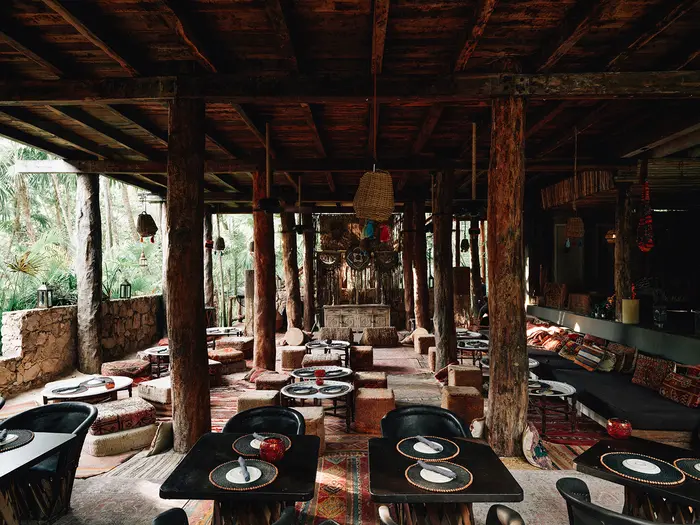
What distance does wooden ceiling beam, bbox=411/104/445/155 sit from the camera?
5809mm

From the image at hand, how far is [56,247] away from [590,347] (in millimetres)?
17659

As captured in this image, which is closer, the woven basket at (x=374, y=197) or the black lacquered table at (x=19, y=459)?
the black lacquered table at (x=19, y=459)

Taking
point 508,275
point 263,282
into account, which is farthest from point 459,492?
point 263,282

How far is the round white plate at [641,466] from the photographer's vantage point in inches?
106

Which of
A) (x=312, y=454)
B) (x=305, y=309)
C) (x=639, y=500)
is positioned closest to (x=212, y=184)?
(x=305, y=309)

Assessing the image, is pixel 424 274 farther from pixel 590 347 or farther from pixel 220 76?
pixel 220 76

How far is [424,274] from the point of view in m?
11.5

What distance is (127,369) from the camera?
26.4 feet

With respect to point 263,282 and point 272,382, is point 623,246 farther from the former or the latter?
point 272,382

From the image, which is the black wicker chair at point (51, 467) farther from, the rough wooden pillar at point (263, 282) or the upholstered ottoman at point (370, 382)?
the rough wooden pillar at point (263, 282)

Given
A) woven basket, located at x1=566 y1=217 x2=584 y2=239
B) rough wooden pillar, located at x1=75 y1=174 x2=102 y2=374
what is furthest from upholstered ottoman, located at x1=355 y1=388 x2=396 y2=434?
rough wooden pillar, located at x1=75 y1=174 x2=102 y2=374

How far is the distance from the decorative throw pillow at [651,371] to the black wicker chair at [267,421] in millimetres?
Answer: 5141

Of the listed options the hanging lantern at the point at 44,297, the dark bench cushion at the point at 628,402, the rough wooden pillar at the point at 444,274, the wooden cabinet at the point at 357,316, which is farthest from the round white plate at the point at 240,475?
the wooden cabinet at the point at 357,316

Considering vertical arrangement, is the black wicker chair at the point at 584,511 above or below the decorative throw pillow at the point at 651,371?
above
